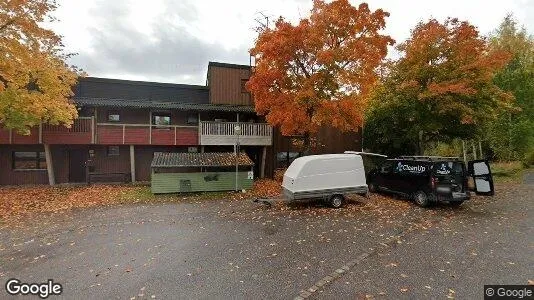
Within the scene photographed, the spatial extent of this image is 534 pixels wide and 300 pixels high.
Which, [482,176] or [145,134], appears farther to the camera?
[145,134]

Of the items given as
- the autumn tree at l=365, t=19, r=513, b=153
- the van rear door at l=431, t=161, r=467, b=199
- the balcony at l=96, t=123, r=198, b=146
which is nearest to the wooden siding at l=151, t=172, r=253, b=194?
the balcony at l=96, t=123, r=198, b=146

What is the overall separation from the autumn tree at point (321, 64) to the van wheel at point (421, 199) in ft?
18.6

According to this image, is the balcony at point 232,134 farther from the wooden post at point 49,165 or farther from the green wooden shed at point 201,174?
the wooden post at point 49,165

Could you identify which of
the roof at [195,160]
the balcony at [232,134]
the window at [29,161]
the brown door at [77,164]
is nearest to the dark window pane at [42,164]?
the window at [29,161]

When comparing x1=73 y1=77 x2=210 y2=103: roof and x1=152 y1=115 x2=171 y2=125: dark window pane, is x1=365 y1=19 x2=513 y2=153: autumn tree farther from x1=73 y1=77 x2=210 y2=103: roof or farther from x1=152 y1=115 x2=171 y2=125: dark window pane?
x1=152 y1=115 x2=171 y2=125: dark window pane

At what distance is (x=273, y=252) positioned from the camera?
25.8 ft

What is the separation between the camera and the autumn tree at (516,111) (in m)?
26.3

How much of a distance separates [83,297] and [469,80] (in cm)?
2017

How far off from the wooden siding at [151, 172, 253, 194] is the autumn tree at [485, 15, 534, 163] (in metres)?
22.4

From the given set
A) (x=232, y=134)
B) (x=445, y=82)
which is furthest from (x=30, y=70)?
(x=445, y=82)

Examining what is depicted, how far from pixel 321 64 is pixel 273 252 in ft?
39.1

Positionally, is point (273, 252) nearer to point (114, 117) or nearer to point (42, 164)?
point (114, 117)

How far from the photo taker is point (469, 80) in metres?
16.2

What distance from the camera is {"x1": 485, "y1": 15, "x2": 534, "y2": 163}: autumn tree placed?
26.3 meters
